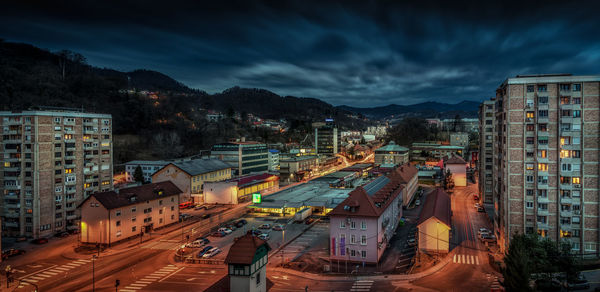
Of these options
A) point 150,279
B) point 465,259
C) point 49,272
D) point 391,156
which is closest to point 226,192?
point 49,272

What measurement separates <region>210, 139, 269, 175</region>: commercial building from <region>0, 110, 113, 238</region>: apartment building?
40633 mm

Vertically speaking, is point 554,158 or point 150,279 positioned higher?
point 554,158

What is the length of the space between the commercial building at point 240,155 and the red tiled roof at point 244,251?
65439 mm

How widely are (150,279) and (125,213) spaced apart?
14999 mm

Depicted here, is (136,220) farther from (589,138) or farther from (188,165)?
(589,138)

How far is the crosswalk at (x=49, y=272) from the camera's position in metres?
28.7

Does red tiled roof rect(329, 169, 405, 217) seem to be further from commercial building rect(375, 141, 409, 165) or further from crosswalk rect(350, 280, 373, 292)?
commercial building rect(375, 141, 409, 165)

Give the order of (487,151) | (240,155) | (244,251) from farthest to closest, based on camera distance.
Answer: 1. (240,155)
2. (487,151)
3. (244,251)

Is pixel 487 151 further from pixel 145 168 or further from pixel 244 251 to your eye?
pixel 145 168

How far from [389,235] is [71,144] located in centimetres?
4385

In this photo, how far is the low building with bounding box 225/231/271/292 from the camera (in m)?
19.7

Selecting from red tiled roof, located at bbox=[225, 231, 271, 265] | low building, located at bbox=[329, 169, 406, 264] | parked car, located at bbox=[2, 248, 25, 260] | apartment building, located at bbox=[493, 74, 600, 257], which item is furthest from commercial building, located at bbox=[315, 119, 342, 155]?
red tiled roof, located at bbox=[225, 231, 271, 265]

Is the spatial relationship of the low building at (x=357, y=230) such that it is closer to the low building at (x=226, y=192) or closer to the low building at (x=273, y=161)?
the low building at (x=226, y=192)

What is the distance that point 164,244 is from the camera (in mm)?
39250
